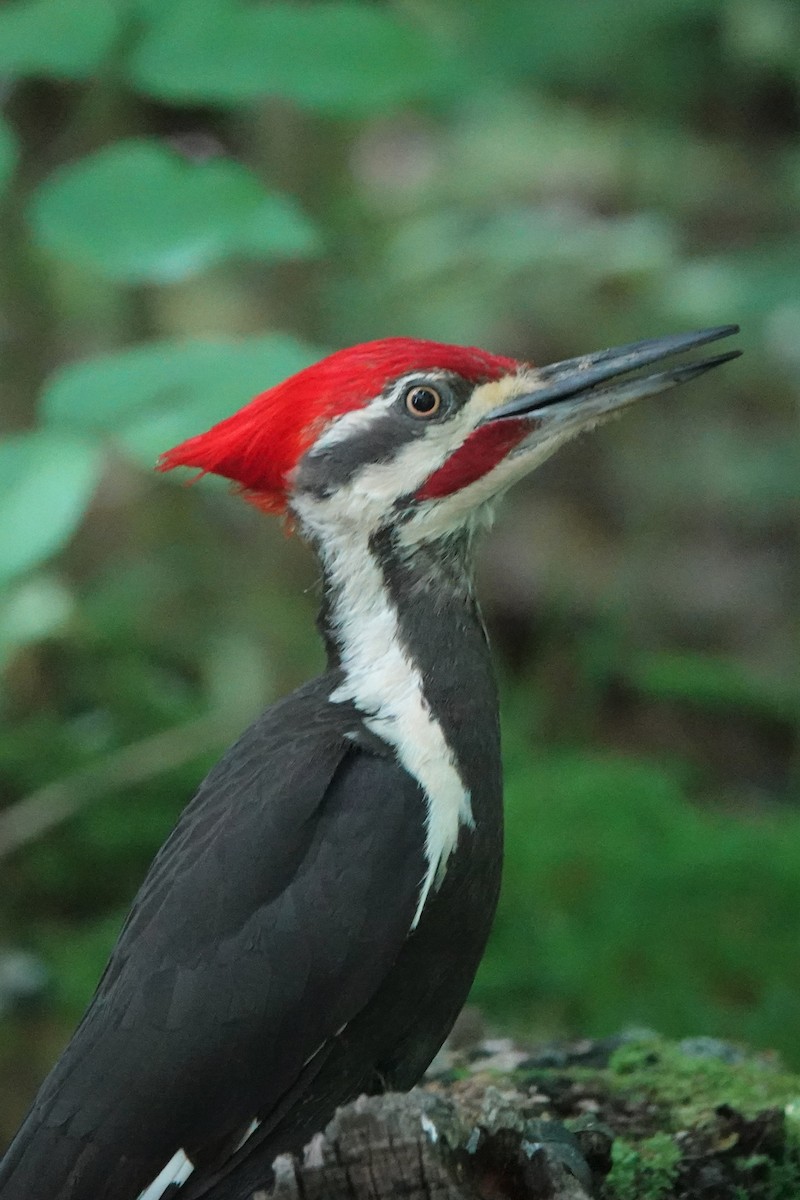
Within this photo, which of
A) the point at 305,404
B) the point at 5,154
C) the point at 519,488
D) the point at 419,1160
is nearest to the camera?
the point at 419,1160

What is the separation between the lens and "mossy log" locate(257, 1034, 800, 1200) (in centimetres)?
203

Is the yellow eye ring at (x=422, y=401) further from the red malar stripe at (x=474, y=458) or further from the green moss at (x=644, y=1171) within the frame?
the green moss at (x=644, y=1171)

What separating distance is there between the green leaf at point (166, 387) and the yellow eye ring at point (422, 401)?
0.44 metres

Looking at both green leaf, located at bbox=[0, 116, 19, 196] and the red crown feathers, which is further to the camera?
green leaf, located at bbox=[0, 116, 19, 196]

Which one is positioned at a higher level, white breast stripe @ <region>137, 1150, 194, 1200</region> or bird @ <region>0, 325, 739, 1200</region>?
bird @ <region>0, 325, 739, 1200</region>

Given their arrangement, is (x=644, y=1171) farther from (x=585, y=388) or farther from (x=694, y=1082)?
(x=585, y=388)

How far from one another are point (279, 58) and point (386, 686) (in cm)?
125

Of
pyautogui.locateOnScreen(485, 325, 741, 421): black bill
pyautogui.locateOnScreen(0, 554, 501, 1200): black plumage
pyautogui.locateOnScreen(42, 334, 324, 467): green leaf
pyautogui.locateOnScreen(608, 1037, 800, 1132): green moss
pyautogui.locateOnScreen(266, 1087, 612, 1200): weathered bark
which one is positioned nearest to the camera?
pyautogui.locateOnScreen(266, 1087, 612, 1200): weathered bark

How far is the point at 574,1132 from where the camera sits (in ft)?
8.00

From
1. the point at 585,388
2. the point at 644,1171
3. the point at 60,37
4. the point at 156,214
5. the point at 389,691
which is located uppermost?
the point at 60,37

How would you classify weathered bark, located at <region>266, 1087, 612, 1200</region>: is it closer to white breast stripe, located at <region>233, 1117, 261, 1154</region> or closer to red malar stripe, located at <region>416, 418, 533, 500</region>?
white breast stripe, located at <region>233, 1117, 261, 1154</region>

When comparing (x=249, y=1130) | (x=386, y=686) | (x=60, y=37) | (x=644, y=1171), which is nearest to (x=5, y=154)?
(x=60, y=37)

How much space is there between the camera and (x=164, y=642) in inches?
218

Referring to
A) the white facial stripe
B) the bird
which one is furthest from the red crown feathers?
the white facial stripe
